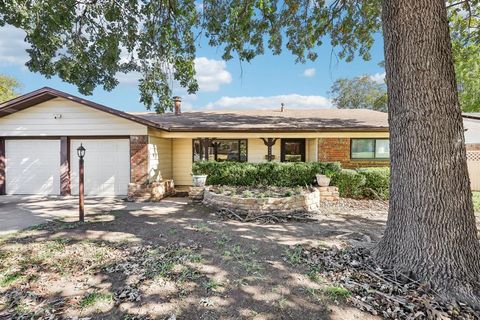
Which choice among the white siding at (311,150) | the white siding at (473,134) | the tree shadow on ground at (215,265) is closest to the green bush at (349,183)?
the tree shadow on ground at (215,265)

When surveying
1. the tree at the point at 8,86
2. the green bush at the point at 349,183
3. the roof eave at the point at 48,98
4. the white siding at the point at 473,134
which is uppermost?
the tree at the point at 8,86

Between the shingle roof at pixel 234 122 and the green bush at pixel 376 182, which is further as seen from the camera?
the shingle roof at pixel 234 122

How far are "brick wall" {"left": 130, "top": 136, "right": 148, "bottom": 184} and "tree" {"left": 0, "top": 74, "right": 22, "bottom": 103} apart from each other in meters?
23.6

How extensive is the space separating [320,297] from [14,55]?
1477 cm

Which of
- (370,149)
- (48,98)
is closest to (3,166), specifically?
(48,98)

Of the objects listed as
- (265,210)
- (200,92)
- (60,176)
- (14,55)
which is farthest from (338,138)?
(14,55)

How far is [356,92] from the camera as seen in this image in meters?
35.3

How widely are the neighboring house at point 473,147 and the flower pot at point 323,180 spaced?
25.6 feet

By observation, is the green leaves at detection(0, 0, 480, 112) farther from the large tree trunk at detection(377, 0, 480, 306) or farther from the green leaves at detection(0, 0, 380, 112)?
the large tree trunk at detection(377, 0, 480, 306)

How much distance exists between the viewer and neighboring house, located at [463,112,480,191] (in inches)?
436

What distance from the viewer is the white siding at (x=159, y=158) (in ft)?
31.2

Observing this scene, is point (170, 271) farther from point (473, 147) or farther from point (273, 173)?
point (473, 147)

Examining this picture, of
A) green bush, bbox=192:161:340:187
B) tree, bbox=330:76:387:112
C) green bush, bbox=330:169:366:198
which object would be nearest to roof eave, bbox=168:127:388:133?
green bush, bbox=192:161:340:187

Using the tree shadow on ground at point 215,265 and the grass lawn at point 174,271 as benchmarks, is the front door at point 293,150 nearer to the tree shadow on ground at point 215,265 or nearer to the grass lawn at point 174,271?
the tree shadow on ground at point 215,265
